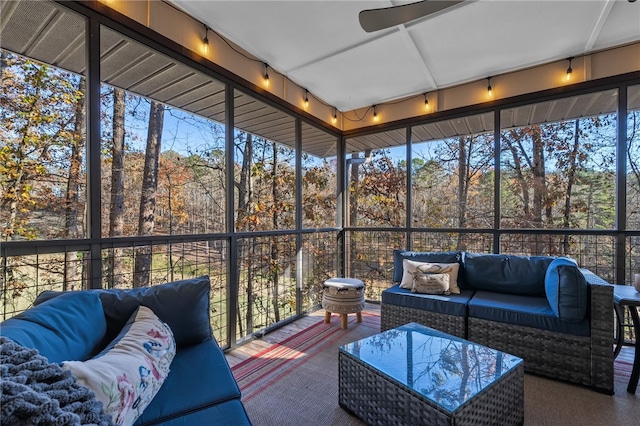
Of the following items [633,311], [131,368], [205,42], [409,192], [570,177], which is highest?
[205,42]

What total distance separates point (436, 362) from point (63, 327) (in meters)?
1.85

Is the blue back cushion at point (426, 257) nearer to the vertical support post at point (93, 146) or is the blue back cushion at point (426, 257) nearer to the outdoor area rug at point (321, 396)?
the outdoor area rug at point (321, 396)

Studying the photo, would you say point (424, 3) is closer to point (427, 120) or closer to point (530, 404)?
point (427, 120)

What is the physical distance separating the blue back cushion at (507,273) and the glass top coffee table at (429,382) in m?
1.14

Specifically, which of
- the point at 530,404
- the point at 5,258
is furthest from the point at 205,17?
the point at 530,404

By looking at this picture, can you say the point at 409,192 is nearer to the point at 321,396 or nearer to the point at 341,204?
the point at 341,204

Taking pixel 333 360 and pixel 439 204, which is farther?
pixel 439 204

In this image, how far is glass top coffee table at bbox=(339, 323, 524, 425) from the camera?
1372 millimetres

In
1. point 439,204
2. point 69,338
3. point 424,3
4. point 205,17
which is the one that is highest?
point 205,17

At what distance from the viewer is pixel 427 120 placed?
3.76 m

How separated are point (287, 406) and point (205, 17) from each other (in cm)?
285

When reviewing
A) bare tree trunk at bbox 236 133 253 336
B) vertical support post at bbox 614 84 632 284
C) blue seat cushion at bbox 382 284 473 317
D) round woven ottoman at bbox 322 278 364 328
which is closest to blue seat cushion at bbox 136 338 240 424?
bare tree trunk at bbox 236 133 253 336

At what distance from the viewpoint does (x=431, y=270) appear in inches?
117

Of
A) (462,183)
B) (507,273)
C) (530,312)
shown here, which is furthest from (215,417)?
(462,183)
